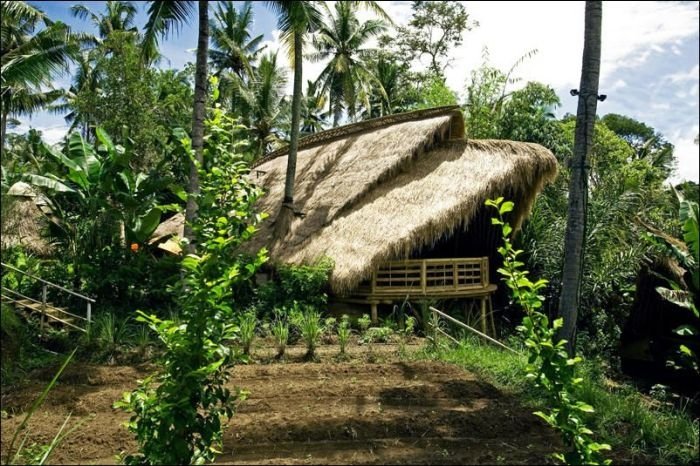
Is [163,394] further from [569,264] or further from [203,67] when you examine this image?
[203,67]

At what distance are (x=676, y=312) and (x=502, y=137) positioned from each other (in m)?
9.84

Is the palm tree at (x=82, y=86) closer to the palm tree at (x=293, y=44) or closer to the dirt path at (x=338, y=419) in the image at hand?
the palm tree at (x=293, y=44)

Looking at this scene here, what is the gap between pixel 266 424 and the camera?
4.76 meters

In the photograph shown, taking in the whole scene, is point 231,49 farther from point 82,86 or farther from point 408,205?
point 408,205

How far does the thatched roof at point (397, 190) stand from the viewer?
1007 cm

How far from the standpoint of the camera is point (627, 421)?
16.9 feet

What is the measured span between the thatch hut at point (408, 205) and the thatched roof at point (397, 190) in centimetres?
2

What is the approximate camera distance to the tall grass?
15.0 ft

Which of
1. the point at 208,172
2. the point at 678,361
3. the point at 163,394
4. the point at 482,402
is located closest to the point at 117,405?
the point at 163,394

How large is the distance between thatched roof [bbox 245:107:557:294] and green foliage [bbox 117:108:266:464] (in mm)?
6659

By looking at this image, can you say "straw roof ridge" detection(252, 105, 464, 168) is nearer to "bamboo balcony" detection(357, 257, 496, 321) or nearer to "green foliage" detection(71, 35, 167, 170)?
"green foliage" detection(71, 35, 167, 170)

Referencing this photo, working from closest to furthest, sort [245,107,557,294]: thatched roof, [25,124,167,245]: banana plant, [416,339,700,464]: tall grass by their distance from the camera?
1. [416,339,700,464]: tall grass
2. [25,124,167,245]: banana plant
3. [245,107,557,294]: thatched roof

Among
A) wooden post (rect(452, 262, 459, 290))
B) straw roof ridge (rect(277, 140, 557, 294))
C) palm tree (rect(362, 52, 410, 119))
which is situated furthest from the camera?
palm tree (rect(362, 52, 410, 119))

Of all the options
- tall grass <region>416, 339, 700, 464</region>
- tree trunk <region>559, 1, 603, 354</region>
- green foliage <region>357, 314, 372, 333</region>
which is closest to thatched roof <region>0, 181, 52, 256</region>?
green foliage <region>357, 314, 372, 333</region>
